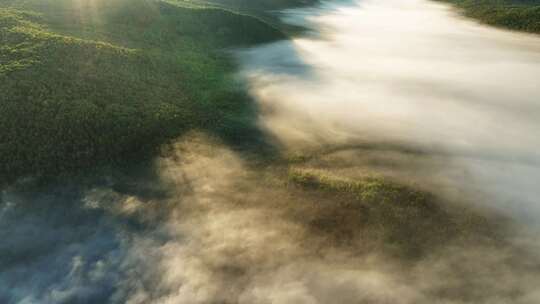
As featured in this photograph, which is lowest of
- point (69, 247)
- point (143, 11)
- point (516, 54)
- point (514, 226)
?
point (69, 247)

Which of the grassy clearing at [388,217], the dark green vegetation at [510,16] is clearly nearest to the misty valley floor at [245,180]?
the grassy clearing at [388,217]

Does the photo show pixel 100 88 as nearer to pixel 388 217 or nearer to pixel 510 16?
pixel 388 217

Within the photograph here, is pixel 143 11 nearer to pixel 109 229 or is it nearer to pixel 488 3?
pixel 109 229

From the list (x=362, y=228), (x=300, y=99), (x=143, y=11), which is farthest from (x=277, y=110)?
(x=143, y=11)

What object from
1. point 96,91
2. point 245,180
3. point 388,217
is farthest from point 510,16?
point 96,91

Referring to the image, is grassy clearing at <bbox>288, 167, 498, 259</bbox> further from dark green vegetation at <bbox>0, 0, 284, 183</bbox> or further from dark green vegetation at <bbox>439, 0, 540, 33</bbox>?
dark green vegetation at <bbox>439, 0, 540, 33</bbox>

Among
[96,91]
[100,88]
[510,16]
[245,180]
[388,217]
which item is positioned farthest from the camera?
[510,16]
